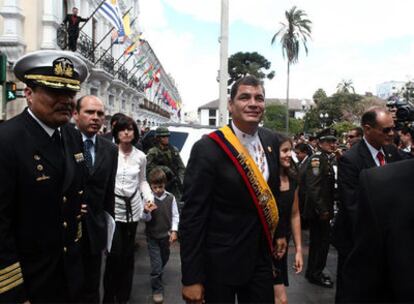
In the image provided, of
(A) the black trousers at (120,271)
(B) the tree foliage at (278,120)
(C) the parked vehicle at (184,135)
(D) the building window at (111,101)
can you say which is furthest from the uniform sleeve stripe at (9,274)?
(B) the tree foliage at (278,120)

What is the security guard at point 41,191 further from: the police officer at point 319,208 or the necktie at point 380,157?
the police officer at point 319,208

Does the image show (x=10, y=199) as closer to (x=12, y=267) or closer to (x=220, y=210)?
(x=12, y=267)

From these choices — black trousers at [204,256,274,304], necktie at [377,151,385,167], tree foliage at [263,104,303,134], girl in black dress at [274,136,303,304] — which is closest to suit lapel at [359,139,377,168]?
necktie at [377,151,385,167]

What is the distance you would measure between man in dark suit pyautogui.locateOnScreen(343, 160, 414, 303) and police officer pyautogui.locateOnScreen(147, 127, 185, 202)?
5.28m

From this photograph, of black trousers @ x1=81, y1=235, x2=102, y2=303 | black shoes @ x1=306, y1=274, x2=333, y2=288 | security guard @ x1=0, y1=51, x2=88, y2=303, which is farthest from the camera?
black shoes @ x1=306, y1=274, x2=333, y2=288

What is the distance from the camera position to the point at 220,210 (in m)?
2.74

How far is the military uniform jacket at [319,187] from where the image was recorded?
5.52m

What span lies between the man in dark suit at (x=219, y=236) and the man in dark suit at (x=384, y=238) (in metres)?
1.43

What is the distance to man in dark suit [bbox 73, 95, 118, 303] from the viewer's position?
302 centimetres

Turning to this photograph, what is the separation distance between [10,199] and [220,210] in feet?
4.10

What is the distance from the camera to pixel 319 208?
5.50 m

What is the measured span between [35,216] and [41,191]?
132mm

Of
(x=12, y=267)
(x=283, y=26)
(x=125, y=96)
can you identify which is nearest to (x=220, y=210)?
(x=12, y=267)

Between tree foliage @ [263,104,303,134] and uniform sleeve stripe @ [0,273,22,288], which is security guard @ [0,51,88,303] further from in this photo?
tree foliage @ [263,104,303,134]
